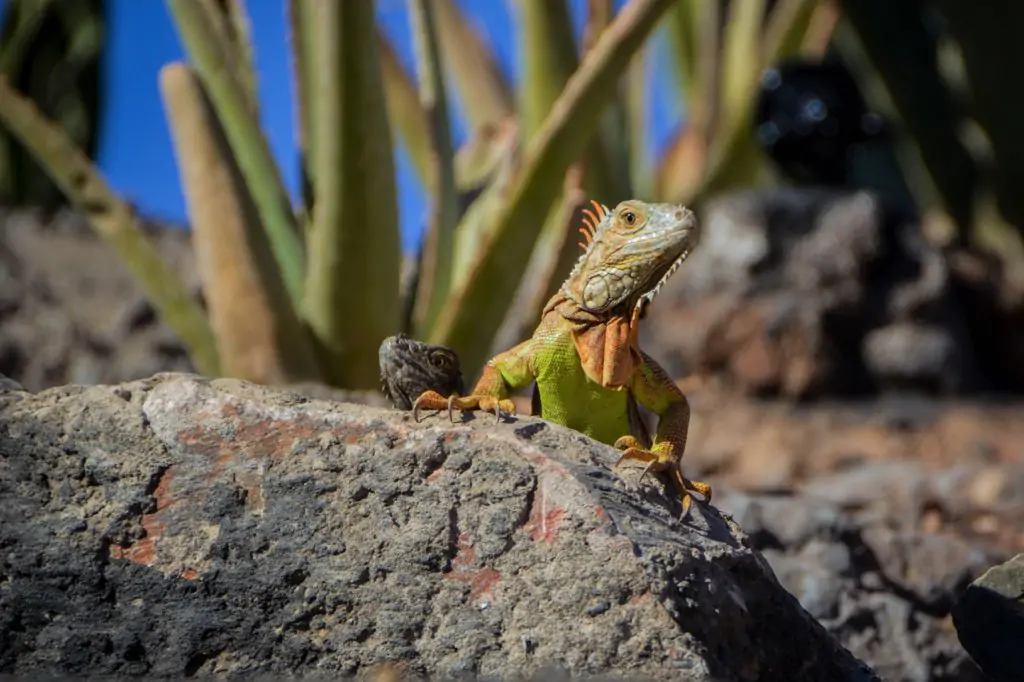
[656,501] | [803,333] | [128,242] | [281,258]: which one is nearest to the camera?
[656,501]

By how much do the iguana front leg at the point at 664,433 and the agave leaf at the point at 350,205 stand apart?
2.09 m

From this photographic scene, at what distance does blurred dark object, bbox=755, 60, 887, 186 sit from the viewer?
33.2 feet

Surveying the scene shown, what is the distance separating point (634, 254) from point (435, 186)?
2491 millimetres

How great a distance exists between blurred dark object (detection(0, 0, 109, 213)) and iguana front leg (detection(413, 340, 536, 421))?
30.7 ft

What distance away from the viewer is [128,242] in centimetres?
532

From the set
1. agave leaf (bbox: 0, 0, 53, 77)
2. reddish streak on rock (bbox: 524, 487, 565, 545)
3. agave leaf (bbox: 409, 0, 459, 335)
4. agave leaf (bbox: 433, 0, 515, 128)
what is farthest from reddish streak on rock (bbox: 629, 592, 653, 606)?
agave leaf (bbox: 0, 0, 53, 77)

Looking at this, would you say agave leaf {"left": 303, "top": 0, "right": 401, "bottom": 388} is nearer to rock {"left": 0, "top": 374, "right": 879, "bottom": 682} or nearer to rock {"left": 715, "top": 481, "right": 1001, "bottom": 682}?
rock {"left": 715, "top": 481, "right": 1001, "bottom": 682}

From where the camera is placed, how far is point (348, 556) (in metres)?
2.67

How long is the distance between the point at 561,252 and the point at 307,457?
7.77 ft

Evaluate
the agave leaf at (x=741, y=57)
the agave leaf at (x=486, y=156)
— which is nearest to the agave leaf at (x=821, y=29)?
the agave leaf at (x=741, y=57)

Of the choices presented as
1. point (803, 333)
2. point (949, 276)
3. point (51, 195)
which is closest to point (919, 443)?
point (803, 333)

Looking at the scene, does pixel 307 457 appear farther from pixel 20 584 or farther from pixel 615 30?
pixel 615 30

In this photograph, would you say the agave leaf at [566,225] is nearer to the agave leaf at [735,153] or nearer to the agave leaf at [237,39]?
the agave leaf at [237,39]

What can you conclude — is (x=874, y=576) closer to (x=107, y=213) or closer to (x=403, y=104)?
(x=107, y=213)
